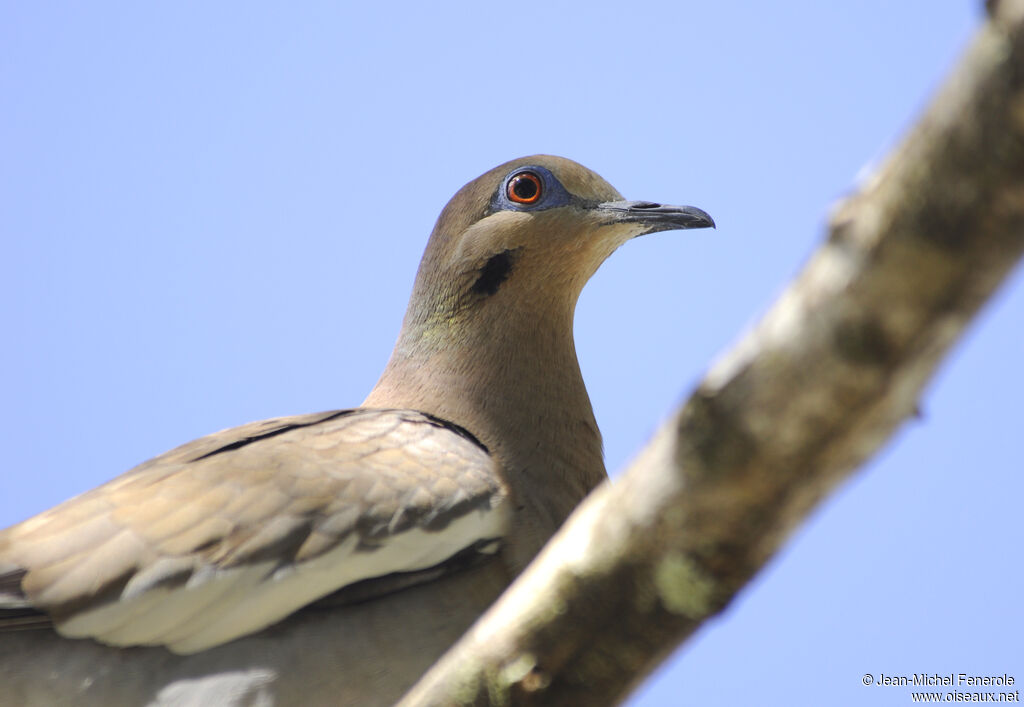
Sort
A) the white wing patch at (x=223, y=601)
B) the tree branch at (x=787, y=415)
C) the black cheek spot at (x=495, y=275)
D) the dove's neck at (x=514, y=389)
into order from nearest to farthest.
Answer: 1. the tree branch at (x=787, y=415)
2. the white wing patch at (x=223, y=601)
3. the dove's neck at (x=514, y=389)
4. the black cheek spot at (x=495, y=275)

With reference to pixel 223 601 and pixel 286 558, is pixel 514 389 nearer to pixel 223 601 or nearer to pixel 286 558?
pixel 286 558

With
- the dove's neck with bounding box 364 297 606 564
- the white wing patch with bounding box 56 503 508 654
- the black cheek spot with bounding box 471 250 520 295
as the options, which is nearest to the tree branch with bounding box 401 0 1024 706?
the white wing patch with bounding box 56 503 508 654

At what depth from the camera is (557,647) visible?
182 centimetres

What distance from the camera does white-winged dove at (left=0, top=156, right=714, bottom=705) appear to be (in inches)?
120

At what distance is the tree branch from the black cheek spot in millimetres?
2531

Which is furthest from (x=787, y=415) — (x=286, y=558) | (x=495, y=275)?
(x=495, y=275)

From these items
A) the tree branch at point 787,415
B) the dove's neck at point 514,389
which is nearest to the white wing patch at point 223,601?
the dove's neck at point 514,389

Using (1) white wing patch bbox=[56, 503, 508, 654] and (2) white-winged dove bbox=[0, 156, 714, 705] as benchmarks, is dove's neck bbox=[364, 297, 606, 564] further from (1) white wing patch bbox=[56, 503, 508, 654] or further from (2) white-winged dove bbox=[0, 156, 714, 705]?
(1) white wing patch bbox=[56, 503, 508, 654]

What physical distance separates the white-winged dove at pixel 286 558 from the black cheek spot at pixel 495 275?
1.84 feet

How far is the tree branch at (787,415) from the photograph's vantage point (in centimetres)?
125

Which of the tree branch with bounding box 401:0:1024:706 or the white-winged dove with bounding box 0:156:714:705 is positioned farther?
the white-winged dove with bounding box 0:156:714:705

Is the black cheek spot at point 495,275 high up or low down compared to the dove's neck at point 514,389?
up

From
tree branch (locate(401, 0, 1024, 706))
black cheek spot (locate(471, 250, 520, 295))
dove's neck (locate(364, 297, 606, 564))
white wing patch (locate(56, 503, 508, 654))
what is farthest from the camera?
black cheek spot (locate(471, 250, 520, 295))

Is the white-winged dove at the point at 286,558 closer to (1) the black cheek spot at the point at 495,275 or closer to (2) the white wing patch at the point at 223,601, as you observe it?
(2) the white wing patch at the point at 223,601
